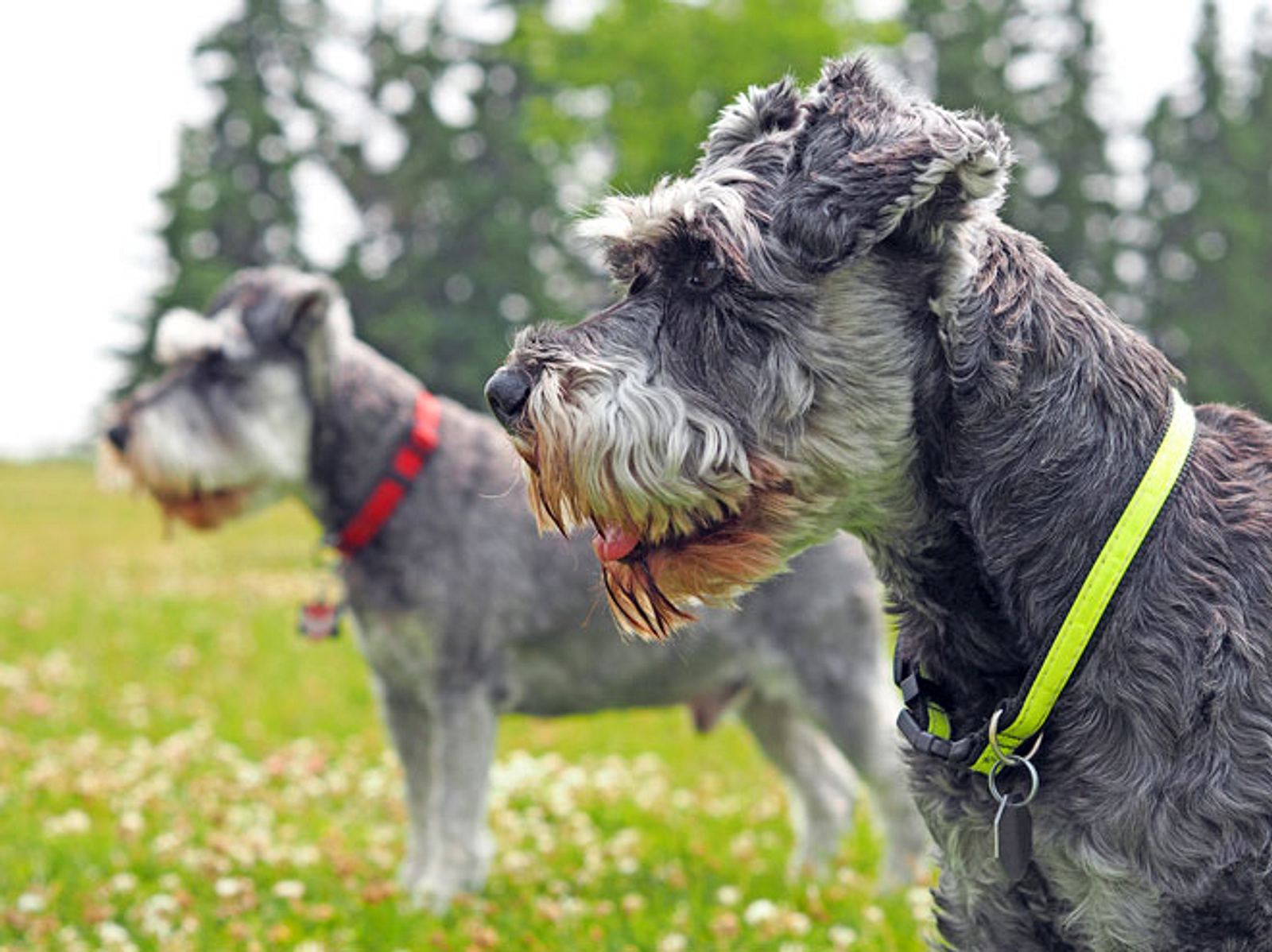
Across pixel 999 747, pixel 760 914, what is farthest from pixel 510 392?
pixel 760 914

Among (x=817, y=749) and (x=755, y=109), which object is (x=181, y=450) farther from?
(x=755, y=109)

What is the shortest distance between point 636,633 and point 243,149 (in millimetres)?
37577

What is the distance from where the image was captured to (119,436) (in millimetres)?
7449

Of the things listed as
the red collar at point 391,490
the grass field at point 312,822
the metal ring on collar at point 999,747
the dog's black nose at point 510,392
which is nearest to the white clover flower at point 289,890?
the grass field at point 312,822

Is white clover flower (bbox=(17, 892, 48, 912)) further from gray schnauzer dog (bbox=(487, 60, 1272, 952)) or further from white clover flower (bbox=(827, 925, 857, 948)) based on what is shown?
gray schnauzer dog (bbox=(487, 60, 1272, 952))

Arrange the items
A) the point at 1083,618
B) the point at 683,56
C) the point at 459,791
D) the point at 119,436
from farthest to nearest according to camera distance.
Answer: the point at 683,56, the point at 119,436, the point at 459,791, the point at 1083,618

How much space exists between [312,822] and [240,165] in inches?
1303

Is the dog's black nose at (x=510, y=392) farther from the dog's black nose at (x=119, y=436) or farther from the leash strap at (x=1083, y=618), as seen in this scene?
the dog's black nose at (x=119, y=436)

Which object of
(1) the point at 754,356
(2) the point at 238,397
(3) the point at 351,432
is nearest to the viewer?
(1) the point at 754,356

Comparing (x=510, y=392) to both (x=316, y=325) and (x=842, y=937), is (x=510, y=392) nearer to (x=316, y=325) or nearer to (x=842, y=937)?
(x=842, y=937)

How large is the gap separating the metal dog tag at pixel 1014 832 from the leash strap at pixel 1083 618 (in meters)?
0.10

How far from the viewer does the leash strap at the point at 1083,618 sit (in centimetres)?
291

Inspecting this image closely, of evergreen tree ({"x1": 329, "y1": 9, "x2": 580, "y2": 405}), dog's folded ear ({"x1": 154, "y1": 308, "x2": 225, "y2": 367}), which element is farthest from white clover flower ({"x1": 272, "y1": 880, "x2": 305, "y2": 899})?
evergreen tree ({"x1": 329, "y1": 9, "x2": 580, "y2": 405})

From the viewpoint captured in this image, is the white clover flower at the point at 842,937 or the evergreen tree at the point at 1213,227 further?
the evergreen tree at the point at 1213,227
